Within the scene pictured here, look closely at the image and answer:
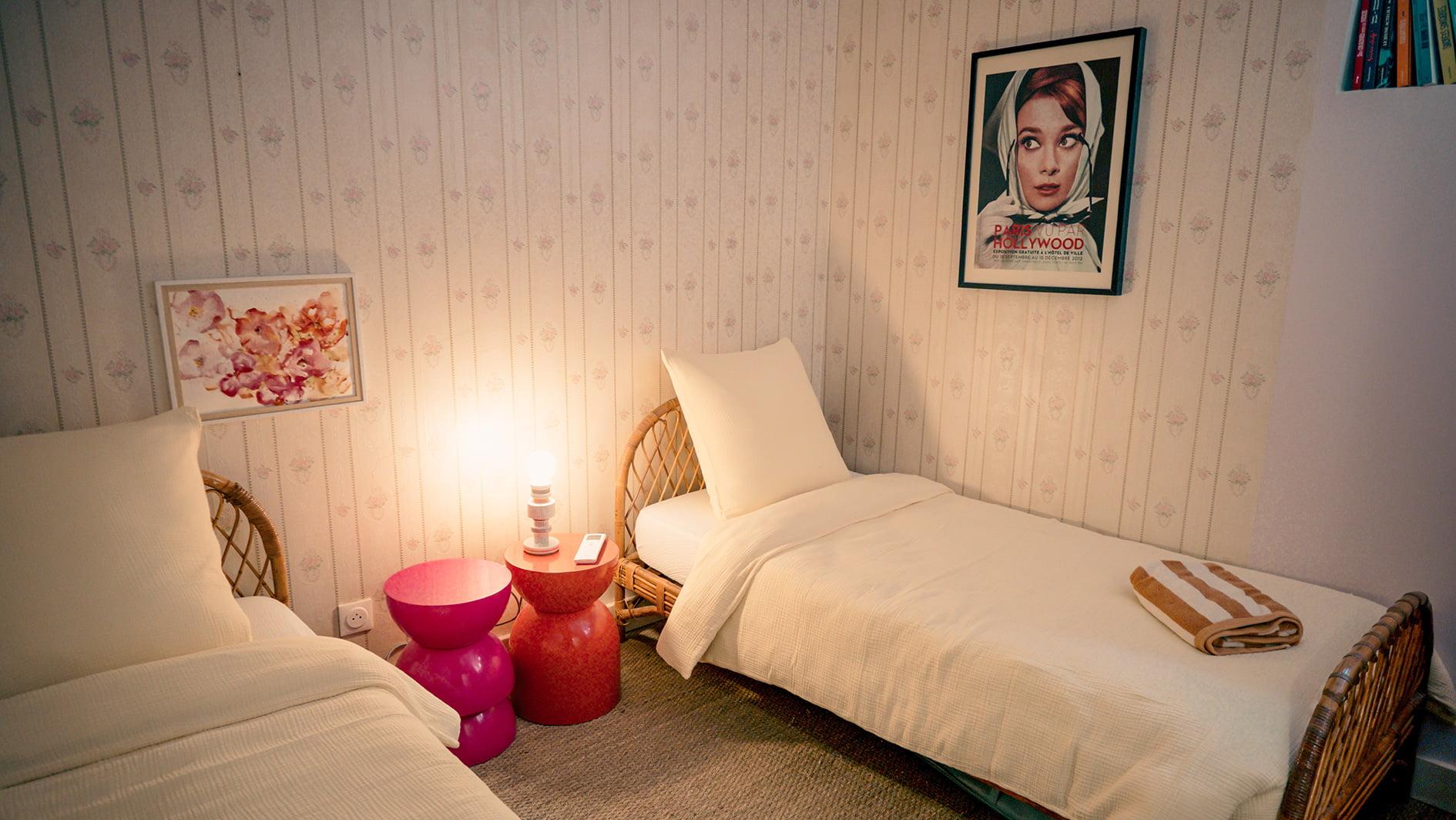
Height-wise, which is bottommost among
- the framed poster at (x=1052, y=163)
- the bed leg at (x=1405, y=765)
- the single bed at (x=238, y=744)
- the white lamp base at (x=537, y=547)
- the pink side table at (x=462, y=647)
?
the bed leg at (x=1405, y=765)

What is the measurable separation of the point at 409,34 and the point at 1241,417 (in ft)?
8.55

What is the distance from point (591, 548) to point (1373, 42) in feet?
8.13

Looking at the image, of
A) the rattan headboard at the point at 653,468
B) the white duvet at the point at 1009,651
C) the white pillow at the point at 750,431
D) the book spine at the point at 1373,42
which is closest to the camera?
the white duvet at the point at 1009,651

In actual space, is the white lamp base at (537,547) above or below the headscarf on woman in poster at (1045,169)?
below

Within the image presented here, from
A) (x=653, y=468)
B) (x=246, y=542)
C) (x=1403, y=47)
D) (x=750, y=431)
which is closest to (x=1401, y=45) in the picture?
(x=1403, y=47)

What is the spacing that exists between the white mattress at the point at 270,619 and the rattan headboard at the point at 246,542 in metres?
0.09

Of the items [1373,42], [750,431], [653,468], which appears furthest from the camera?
[653,468]

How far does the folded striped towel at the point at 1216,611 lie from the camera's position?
1.98 meters

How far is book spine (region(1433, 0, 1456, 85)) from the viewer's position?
2131 millimetres

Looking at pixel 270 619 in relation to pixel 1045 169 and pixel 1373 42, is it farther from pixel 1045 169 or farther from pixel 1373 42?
pixel 1373 42

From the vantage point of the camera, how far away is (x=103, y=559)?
5.55 feet

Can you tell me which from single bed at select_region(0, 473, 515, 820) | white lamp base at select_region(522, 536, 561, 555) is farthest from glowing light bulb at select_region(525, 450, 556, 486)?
single bed at select_region(0, 473, 515, 820)

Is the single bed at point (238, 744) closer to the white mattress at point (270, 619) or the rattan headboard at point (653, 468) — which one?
the white mattress at point (270, 619)

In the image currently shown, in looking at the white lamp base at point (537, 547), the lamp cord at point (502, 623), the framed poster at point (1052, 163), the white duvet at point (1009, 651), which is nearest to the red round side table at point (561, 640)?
the white lamp base at point (537, 547)
